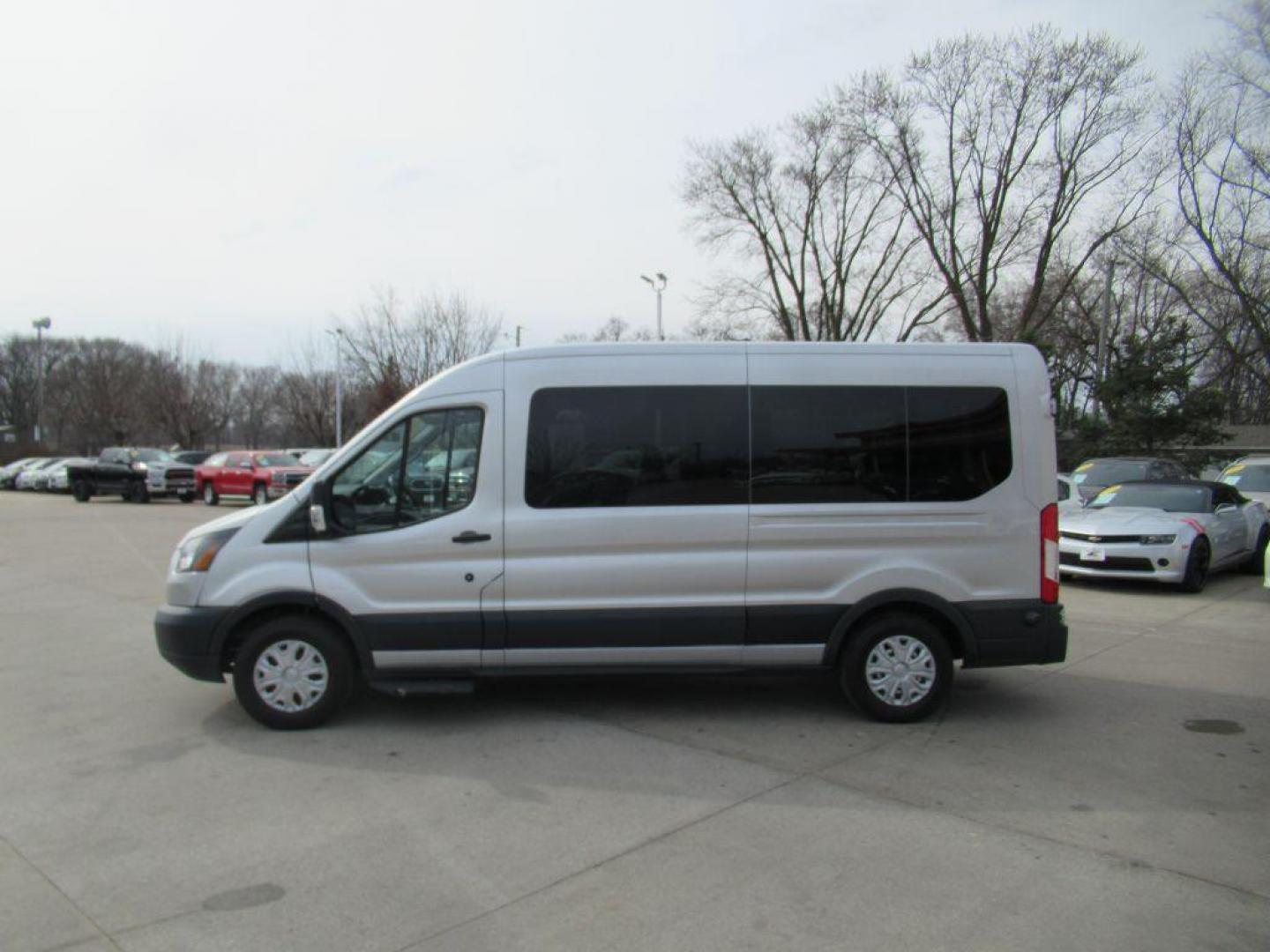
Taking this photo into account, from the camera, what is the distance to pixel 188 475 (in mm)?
30312

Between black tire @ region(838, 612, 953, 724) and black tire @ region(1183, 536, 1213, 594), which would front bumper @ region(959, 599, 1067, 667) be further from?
black tire @ region(1183, 536, 1213, 594)

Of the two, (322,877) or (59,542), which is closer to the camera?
(322,877)

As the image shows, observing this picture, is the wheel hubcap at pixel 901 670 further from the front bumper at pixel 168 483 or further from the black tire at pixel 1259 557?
the front bumper at pixel 168 483

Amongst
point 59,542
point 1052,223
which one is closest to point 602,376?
point 59,542

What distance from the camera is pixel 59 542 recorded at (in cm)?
1702

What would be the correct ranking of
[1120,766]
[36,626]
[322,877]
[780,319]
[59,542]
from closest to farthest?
1. [322,877]
2. [1120,766]
3. [36,626]
4. [59,542]
5. [780,319]

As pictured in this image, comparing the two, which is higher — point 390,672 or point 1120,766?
point 390,672

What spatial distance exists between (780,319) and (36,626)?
36421 mm

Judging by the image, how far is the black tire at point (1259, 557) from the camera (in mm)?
13742

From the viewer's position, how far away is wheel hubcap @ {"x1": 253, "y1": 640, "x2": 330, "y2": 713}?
18.2 feet

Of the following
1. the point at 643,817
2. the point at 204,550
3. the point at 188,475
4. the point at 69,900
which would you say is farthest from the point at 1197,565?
the point at 188,475

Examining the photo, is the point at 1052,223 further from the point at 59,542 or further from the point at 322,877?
the point at 322,877

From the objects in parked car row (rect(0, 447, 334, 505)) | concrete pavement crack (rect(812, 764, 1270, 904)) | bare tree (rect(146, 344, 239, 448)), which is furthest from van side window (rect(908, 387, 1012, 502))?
bare tree (rect(146, 344, 239, 448))

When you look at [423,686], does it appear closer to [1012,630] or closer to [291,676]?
[291,676]
